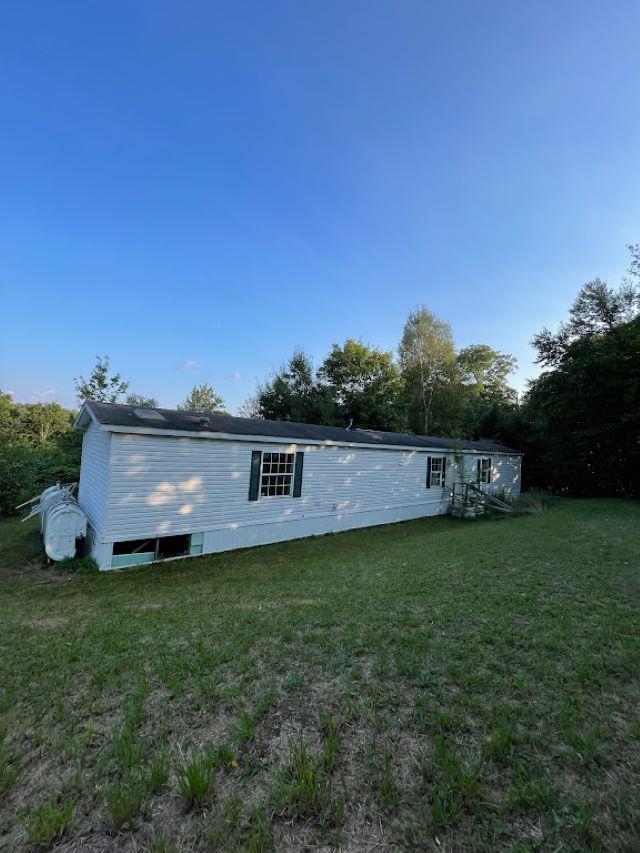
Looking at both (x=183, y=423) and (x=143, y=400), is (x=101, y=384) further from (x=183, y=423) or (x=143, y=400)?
(x=183, y=423)

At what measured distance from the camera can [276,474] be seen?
10328mm

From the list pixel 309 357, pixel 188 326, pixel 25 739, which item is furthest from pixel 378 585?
pixel 309 357

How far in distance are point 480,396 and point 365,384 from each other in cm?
1154

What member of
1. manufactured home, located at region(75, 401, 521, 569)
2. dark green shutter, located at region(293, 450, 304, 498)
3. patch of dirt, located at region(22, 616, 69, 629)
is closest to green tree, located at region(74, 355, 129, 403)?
manufactured home, located at region(75, 401, 521, 569)

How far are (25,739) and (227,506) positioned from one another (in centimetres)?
686

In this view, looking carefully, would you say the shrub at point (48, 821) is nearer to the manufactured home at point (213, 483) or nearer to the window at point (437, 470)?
the manufactured home at point (213, 483)

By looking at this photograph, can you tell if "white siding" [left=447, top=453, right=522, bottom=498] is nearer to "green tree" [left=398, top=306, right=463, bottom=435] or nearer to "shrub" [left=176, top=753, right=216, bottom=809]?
"green tree" [left=398, top=306, right=463, bottom=435]

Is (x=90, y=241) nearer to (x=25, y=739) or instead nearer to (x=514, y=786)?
(x=25, y=739)

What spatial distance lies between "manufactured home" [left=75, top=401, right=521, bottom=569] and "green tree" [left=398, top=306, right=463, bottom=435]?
670 inches

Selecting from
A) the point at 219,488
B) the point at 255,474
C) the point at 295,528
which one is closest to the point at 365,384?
the point at 295,528

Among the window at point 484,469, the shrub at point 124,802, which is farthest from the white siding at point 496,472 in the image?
the shrub at point 124,802

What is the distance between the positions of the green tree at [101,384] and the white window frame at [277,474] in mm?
13793

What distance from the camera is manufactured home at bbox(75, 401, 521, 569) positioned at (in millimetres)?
7793

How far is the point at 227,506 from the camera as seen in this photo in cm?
934
